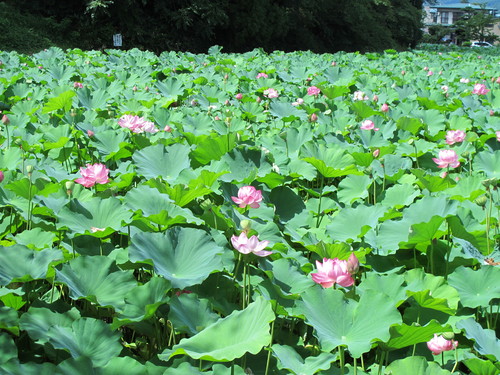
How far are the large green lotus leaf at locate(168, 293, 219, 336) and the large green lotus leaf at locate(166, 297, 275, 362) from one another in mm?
82

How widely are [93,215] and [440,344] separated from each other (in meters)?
0.79

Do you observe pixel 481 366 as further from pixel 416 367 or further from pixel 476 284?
pixel 476 284

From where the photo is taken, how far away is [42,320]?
0.95 m

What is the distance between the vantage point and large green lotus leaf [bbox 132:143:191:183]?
1654 mm

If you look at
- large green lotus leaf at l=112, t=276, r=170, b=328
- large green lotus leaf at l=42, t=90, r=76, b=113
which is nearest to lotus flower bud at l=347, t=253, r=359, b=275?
large green lotus leaf at l=112, t=276, r=170, b=328

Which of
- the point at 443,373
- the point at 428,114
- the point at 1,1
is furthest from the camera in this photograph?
the point at 1,1

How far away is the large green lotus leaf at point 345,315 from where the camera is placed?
962 mm

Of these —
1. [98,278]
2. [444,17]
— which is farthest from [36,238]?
[444,17]

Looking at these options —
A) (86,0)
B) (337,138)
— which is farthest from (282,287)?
(86,0)

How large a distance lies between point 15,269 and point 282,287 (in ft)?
1.69

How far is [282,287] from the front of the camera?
3.65 ft

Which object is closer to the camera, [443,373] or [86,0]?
[443,373]

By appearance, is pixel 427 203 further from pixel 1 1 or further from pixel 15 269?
pixel 1 1

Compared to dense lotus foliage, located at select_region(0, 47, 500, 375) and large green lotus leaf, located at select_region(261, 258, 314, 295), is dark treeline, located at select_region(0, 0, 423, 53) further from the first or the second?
large green lotus leaf, located at select_region(261, 258, 314, 295)
